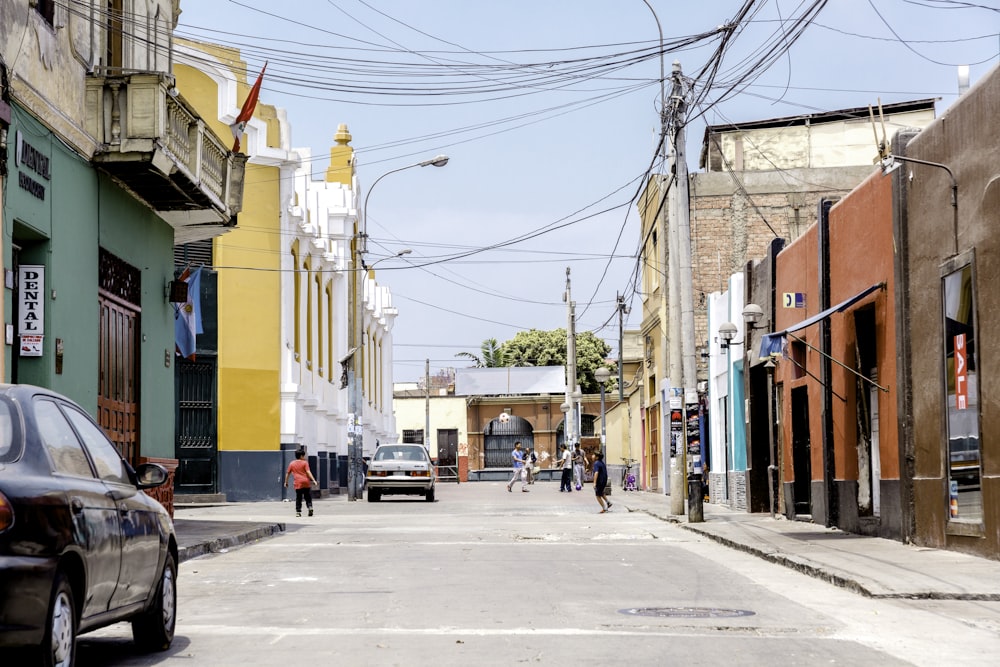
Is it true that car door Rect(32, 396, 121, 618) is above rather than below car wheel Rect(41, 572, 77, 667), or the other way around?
above

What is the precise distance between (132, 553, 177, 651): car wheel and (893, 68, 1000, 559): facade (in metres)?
9.31

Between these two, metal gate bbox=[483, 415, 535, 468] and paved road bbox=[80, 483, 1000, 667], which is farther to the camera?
metal gate bbox=[483, 415, 535, 468]

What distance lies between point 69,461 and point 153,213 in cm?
1616

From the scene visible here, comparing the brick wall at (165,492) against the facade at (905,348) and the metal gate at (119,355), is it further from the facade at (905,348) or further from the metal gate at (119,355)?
the facade at (905,348)

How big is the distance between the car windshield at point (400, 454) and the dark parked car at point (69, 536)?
98.5 ft

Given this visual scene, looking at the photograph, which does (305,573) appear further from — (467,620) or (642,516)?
(642,516)

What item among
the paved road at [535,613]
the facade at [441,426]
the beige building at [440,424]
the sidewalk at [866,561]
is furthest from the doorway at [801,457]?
the beige building at [440,424]

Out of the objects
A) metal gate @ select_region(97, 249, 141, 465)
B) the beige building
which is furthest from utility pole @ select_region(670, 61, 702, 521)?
the beige building

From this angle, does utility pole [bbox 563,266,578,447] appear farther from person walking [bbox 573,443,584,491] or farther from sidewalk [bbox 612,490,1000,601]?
sidewalk [bbox 612,490,1000,601]

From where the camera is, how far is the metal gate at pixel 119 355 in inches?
799

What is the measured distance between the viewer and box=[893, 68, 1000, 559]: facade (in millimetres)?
15031

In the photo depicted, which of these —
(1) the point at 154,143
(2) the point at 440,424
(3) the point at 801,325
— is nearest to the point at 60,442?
(1) the point at 154,143

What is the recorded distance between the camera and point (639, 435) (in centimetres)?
5256

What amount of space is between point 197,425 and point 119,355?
1663cm
